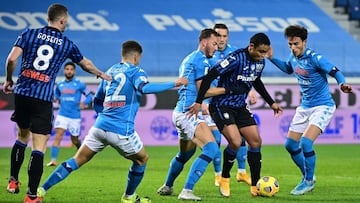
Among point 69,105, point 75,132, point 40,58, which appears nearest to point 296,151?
point 40,58

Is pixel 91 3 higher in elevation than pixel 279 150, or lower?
higher

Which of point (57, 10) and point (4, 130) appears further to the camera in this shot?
point (4, 130)

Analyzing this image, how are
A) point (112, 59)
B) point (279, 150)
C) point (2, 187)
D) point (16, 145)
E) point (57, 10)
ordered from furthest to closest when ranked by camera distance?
1. point (112, 59)
2. point (279, 150)
3. point (2, 187)
4. point (16, 145)
5. point (57, 10)

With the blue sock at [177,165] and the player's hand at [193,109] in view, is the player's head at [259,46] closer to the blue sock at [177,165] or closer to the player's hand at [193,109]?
the player's hand at [193,109]

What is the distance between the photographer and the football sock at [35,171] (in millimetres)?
8445

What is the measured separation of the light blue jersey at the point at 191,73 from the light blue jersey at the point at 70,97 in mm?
6949

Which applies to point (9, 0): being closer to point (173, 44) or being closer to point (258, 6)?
point (173, 44)

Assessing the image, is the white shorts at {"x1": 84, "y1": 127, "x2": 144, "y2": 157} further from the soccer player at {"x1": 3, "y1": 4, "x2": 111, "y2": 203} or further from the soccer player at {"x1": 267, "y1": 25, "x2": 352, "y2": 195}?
the soccer player at {"x1": 267, "y1": 25, "x2": 352, "y2": 195}

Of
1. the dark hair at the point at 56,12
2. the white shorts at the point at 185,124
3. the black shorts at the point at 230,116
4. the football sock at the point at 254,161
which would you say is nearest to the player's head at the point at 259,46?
the black shorts at the point at 230,116

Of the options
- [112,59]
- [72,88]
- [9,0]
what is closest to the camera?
[72,88]

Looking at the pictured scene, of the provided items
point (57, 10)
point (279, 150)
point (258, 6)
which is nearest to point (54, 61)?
point (57, 10)

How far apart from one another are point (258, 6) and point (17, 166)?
20583 mm

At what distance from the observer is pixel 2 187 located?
35.5ft

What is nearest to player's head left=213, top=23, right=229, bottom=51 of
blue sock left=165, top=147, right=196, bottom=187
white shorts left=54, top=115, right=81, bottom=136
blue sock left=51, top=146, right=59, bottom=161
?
blue sock left=165, top=147, right=196, bottom=187
